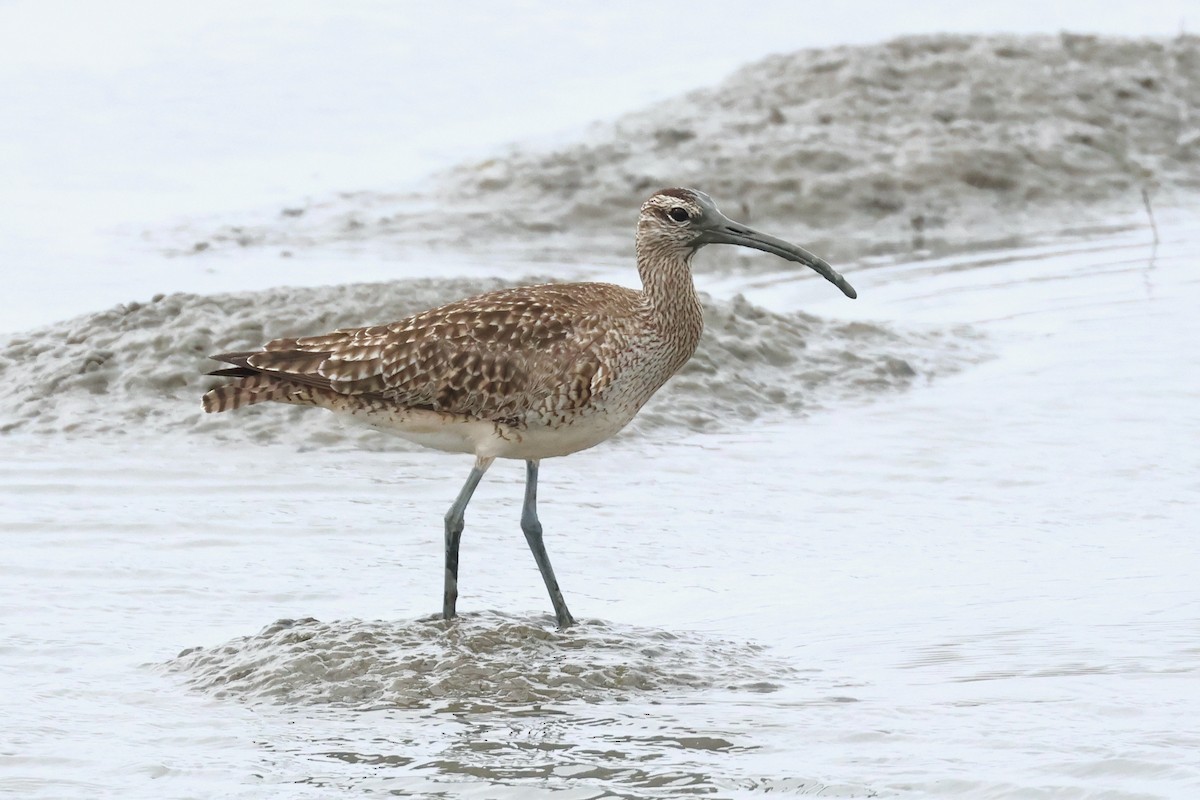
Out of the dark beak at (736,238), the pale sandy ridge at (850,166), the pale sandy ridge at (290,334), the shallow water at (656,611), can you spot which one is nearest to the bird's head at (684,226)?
the dark beak at (736,238)

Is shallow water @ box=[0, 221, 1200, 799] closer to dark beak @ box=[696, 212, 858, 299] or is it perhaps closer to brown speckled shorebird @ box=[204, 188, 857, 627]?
brown speckled shorebird @ box=[204, 188, 857, 627]

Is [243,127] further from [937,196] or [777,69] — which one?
[937,196]

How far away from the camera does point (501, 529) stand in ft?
24.9

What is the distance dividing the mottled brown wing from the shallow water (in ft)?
2.52

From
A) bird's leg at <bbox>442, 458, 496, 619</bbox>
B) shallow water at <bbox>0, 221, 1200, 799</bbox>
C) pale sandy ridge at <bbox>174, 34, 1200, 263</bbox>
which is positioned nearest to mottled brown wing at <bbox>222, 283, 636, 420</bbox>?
bird's leg at <bbox>442, 458, 496, 619</bbox>

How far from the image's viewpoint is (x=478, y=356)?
636 cm

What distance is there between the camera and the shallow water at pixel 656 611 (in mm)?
5227

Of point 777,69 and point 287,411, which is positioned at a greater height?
point 777,69

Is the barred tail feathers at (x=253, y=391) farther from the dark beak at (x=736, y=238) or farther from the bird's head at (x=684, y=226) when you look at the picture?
the dark beak at (x=736, y=238)

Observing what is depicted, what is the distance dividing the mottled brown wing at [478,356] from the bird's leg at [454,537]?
24 centimetres

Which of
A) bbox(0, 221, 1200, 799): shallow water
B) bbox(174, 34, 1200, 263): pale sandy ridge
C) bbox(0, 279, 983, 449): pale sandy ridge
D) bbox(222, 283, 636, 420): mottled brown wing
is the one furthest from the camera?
bbox(174, 34, 1200, 263): pale sandy ridge

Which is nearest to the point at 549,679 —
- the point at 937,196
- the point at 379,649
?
the point at 379,649

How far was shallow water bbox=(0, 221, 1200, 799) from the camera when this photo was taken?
523 centimetres

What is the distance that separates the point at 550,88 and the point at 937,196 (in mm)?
4288
